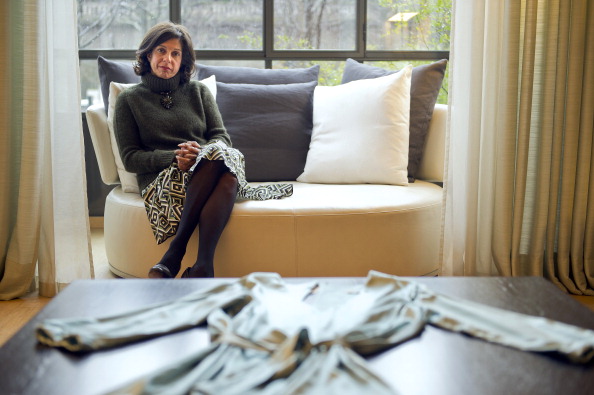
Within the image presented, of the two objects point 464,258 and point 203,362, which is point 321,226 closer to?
point 464,258

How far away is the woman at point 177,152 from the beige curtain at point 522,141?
0.78m

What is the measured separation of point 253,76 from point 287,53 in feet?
2.15

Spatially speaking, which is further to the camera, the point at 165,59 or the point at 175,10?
the point at 175,10

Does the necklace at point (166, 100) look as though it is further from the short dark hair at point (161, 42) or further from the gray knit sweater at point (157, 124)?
the short dark hair at point (161, 42)

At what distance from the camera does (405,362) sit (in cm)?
125

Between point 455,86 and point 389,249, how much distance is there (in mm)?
726

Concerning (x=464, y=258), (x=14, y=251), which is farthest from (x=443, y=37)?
(x=14, y=251)

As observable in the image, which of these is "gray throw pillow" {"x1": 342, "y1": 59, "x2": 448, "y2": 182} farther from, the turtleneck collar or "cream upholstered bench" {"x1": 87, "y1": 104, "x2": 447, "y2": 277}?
the turtleneck collar

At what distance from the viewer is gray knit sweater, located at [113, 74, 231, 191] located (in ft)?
9.34

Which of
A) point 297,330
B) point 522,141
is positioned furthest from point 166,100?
point 297,330

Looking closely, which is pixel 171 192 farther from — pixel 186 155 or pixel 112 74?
pixel 112 74

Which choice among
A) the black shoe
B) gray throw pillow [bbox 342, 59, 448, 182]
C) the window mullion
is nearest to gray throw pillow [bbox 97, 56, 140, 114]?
the window mullion

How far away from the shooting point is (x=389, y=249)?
275cm

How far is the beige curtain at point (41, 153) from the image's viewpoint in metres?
2.74
